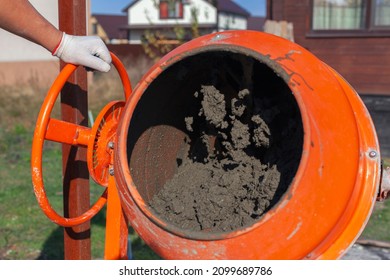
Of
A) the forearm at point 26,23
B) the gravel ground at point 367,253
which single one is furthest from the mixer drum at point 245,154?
the gravel ground at point 367,253

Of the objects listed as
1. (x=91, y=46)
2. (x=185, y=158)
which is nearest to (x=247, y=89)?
(x=185, y=158)

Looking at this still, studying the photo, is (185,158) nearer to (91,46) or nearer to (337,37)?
(91,46)

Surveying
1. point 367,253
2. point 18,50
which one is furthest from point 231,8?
point 367,253

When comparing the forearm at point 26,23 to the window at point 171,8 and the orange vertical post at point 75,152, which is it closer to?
the orange vertical post at point 75,152

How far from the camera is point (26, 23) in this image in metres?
1.94

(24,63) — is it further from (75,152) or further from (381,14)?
(75,152)

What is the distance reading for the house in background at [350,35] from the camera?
282 inches

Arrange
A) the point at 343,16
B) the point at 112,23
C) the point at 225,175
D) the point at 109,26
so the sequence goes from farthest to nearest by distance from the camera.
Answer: the point at 112,23, the point at 109,26, the point at 343,16, the point at 225,175

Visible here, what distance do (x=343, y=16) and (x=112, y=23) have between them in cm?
3597

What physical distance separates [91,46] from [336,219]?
1073mm

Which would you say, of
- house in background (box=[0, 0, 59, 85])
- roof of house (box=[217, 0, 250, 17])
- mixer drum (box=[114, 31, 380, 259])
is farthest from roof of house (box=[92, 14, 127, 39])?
mixer drum (box=[114, 31, 380, 259])

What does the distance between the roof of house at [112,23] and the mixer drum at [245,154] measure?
37418 mm

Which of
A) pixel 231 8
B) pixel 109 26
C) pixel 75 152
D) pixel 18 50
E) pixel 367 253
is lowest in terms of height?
pixel 109 26

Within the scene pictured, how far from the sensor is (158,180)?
2.15 m
